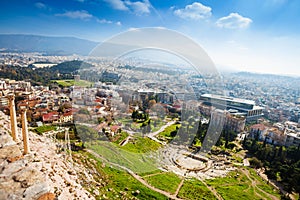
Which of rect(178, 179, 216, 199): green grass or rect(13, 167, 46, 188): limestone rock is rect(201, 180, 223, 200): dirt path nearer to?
rect(178, 179, 216, 199): green grass

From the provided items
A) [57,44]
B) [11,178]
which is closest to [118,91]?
[11,178]

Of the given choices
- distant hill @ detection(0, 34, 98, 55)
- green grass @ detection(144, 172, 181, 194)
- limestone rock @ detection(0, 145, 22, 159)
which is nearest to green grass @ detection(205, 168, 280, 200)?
green grass @ detection(144, 172, 181, 194)

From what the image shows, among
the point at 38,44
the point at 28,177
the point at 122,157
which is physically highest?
the point at 38,44

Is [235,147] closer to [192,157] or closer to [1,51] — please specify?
[192,157]

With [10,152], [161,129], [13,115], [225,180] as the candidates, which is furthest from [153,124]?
[10,152]

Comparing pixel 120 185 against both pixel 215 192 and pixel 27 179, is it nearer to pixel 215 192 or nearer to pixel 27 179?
pixel 215 192

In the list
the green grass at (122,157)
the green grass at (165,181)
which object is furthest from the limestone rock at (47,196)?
the green grass at (165,181)
